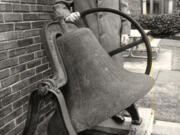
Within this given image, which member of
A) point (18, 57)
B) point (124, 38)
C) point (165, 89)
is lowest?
point (165, 89)

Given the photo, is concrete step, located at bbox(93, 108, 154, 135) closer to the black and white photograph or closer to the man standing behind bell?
the black and white photograph

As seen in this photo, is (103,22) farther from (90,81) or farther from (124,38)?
(90,81)

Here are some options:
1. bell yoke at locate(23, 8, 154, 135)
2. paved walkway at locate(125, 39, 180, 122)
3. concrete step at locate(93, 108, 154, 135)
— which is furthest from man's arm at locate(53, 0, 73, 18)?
paved walkway at locate(125, 39, 180, 122)

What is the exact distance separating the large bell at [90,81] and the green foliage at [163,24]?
34.5 ft

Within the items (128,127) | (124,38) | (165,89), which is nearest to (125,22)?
(124,38)

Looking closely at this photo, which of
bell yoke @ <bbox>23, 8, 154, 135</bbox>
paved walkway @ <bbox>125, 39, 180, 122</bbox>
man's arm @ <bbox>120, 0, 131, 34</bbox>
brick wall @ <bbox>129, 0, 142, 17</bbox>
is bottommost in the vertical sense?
paved walkway @ <bbox>125, 39, 180, 122</bbox>

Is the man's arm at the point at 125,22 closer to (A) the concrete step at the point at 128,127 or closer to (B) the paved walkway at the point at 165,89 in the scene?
(A) the concrete step at the point at 128,127

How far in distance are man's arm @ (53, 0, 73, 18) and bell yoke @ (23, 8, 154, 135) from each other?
13.7 inches

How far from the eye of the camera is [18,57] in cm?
272

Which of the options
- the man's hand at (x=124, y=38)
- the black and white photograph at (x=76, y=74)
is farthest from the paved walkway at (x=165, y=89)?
the man's hand at (x=124, y=38)

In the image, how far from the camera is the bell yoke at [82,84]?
5.44 feet

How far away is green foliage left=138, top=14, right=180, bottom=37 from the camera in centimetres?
1191

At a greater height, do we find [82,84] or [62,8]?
[62,8]

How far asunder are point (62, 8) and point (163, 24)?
33.8ft
